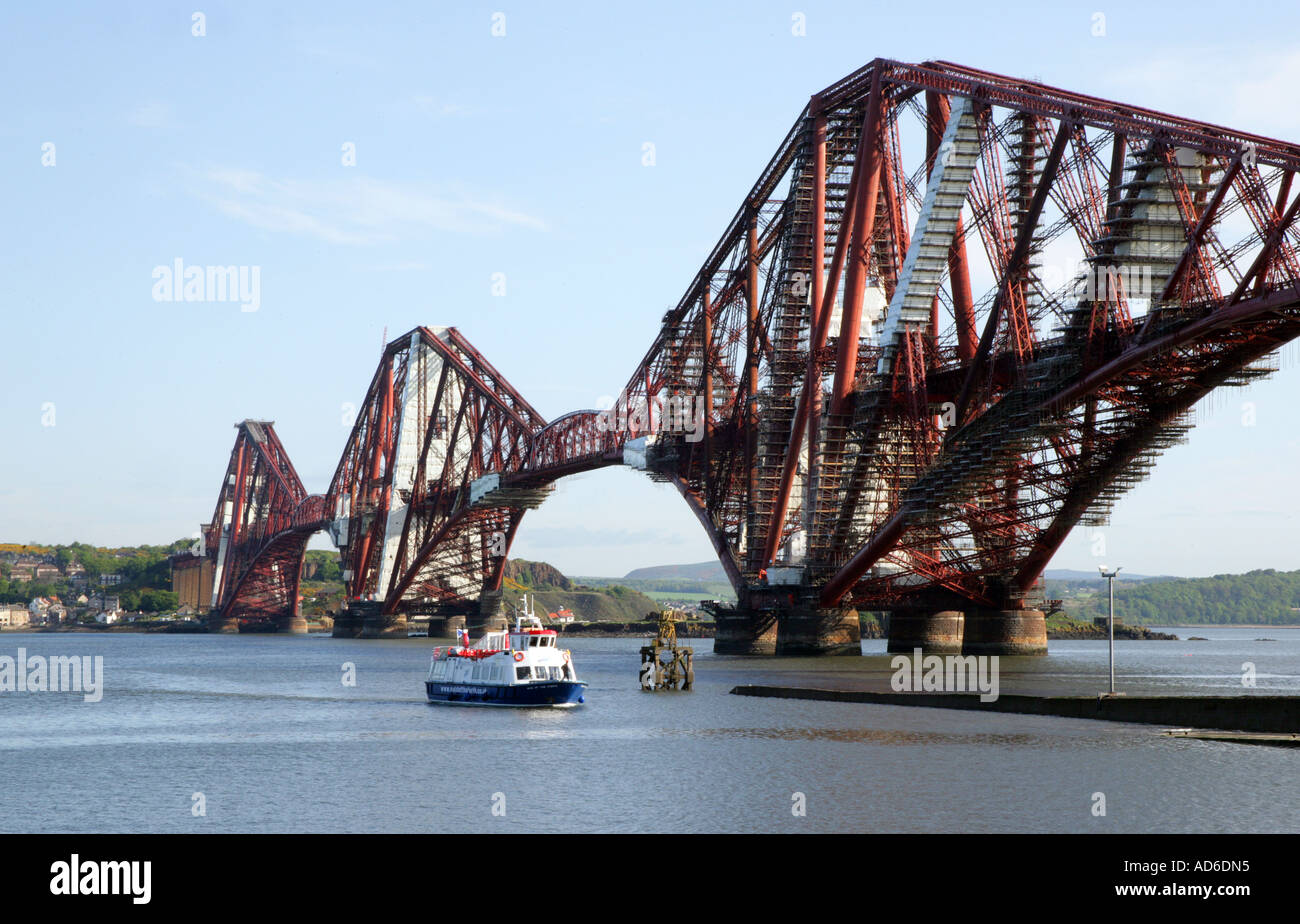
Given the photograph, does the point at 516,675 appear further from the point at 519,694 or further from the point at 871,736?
the point at 871,736

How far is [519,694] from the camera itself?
63875 millimetres

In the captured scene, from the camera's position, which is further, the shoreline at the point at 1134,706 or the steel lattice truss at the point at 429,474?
the steel lattice truss at the point at 429,474

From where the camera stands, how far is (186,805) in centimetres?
3716

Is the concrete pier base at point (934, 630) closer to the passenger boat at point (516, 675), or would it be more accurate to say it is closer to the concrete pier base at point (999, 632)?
the concrete pier base at point (999, 632)

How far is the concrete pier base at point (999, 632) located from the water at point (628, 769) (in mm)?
19467

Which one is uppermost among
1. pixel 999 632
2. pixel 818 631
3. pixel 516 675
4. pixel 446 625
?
pixel 818 631

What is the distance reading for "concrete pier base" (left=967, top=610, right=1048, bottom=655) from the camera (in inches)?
3551

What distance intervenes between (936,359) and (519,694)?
98.3ft

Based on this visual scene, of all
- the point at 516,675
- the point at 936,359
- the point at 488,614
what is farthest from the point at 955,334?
the point at 488,614

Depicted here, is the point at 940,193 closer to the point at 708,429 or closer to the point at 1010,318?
the point at 1010,318

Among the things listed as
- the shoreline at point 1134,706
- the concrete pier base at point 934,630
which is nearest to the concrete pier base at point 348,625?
the concrete pier base at point 934,630

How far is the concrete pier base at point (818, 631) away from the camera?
3561 inches
